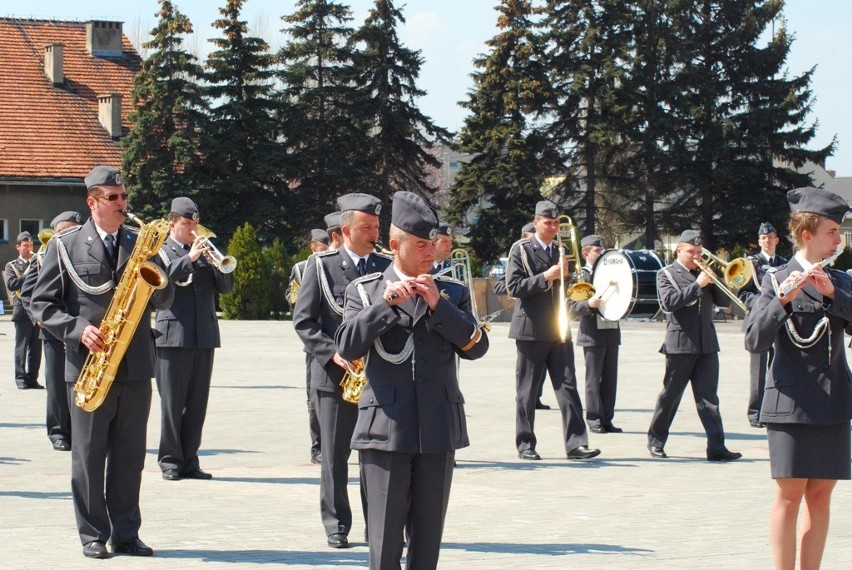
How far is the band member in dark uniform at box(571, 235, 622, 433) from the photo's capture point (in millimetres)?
14844

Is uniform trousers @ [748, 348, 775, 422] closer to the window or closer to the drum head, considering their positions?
the drum head

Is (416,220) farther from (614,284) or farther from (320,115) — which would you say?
(320,115)

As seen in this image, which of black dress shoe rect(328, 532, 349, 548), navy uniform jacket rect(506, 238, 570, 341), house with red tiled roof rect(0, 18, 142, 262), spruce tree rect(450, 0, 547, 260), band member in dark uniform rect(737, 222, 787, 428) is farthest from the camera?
spruce tree rect(450, 0, 547, 260)

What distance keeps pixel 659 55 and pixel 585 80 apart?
10.2 ft

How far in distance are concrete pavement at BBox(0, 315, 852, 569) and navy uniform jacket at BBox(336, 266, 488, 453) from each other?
1963 mm

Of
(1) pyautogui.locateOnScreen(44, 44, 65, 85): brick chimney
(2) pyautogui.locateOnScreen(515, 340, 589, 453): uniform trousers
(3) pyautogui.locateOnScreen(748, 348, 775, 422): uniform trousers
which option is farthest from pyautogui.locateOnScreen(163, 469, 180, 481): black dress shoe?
(1) pyautogui.locateOnScreen(44, 44, 65, 85): brick chimney

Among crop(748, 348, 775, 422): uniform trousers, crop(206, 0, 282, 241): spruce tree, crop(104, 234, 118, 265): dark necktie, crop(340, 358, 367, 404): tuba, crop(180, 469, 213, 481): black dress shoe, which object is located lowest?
crop(180, 469, 213, 481): black dress shoe

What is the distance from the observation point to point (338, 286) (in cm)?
856

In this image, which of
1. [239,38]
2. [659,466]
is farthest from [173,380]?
[239,38]

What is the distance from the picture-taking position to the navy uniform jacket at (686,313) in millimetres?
12562

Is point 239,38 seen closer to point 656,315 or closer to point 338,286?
point 656,315

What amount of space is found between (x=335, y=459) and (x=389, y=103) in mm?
48609

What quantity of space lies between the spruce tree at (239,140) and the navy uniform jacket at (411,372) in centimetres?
4595

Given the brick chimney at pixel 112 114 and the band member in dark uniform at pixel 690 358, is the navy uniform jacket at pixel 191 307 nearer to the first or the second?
the band member in dark uniform at pixel 690 358
